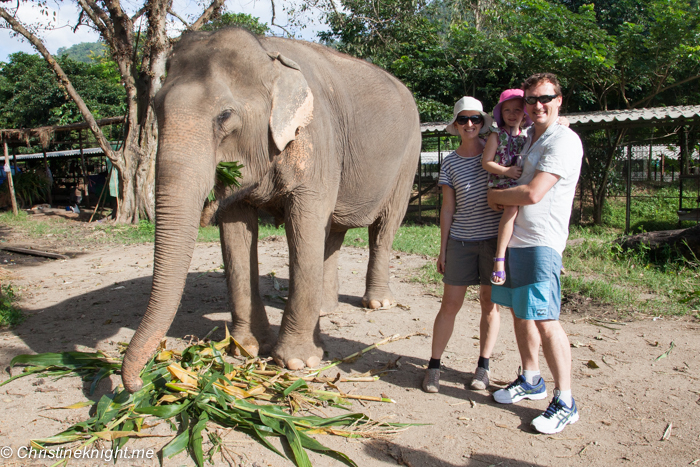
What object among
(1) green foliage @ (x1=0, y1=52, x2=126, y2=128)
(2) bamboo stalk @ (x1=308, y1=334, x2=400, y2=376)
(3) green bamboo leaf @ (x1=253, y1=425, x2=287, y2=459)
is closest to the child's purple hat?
(2) bamboo stalk @ (x1=308, y1=334, x2=400, y2=376)

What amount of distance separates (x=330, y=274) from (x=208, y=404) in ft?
8.55

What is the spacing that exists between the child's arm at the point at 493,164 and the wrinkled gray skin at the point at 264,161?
1.27 m

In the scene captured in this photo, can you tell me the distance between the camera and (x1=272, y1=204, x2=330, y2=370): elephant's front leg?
12.6 feet

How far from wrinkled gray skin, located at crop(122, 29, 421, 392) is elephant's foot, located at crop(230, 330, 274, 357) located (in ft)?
0.03

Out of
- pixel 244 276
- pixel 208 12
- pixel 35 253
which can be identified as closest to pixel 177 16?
pixel 208 12

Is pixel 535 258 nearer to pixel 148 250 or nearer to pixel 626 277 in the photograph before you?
pixel 626 277

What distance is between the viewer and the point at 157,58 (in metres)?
12.2

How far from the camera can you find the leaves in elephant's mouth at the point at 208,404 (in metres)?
2.79

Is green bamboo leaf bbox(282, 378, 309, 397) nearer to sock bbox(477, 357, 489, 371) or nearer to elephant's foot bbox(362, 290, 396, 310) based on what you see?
sock bbox(477, 357, 489, 371)

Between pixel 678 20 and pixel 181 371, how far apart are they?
13908 mm

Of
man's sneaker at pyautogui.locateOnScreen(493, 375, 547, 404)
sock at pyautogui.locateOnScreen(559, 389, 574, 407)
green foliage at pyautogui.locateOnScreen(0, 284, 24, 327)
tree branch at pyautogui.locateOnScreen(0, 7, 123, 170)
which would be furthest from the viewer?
tree branch at pyautogui.locateOnScreen(0, 7, 123, 170)

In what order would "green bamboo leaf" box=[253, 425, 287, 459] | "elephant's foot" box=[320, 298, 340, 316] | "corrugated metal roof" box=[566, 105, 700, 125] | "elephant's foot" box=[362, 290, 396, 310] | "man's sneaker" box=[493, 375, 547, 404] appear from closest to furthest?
"green bamboo leaf" box=[253, 425, 287, 459]
"man's sneaker" box=[493, 375, 547, 404]
"elephant's foot" box=[320, 298, 340, 316]
"elephant's foot" box=[362, 290, 396, 310]
"corrugated metal roof" box=[566, 105, 700, 125]

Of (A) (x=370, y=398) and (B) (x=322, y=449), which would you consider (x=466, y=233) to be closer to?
(A) (x=370, y=398)

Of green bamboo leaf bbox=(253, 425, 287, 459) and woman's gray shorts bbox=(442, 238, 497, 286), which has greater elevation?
woman's gray shorts bbox=(442, 238, 497, 286)
